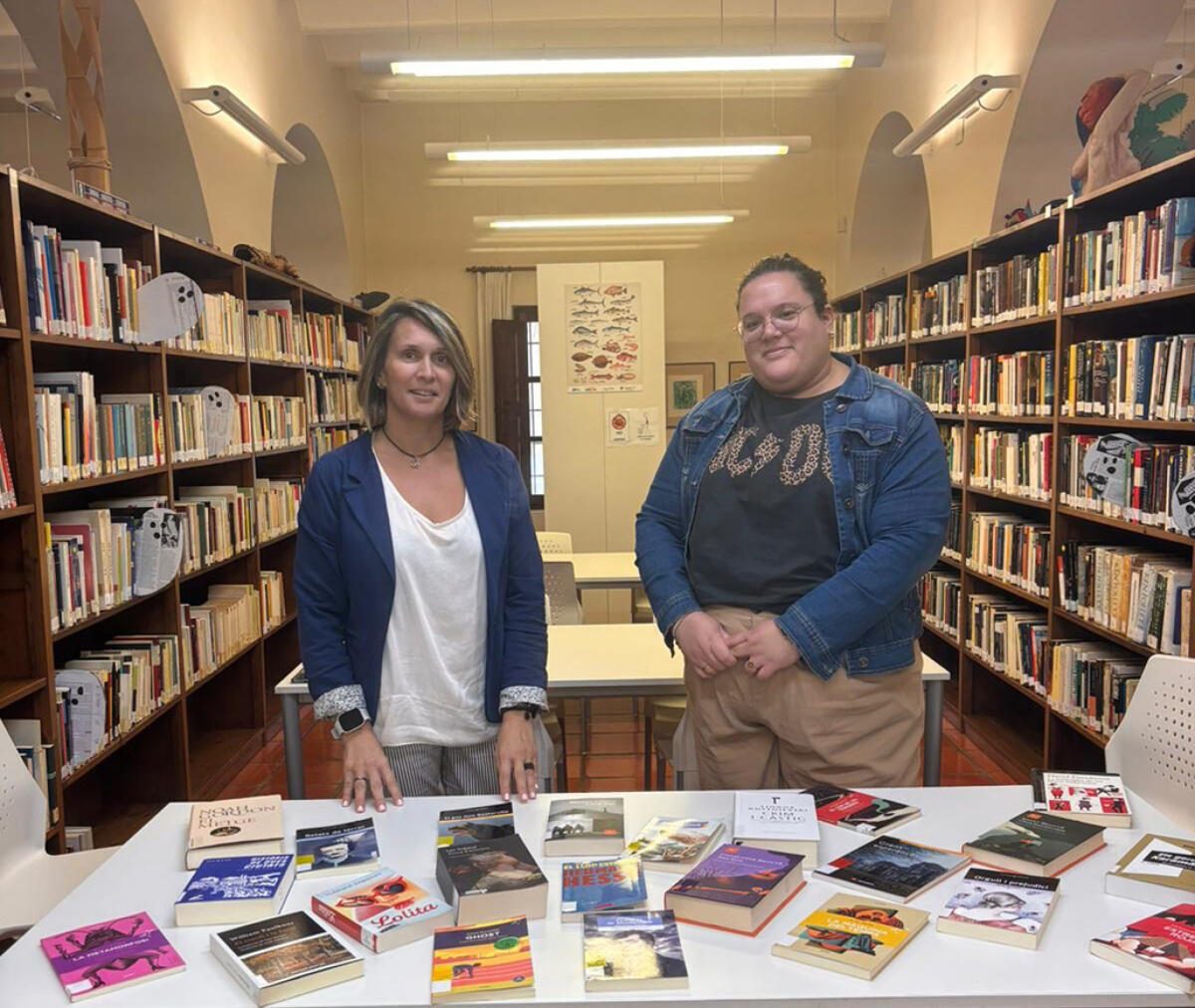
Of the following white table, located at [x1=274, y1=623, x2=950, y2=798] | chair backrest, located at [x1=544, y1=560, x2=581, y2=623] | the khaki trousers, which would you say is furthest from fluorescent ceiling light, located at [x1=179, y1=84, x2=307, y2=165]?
the khaki trousers

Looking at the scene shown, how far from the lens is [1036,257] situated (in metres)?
4.31

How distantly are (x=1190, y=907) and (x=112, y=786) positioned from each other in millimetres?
3909

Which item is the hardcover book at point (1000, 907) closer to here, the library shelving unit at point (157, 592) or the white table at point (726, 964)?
the white table at point (726, 964)

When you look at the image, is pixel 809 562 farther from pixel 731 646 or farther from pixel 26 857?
pixel 26 857

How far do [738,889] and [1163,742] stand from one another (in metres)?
1.18

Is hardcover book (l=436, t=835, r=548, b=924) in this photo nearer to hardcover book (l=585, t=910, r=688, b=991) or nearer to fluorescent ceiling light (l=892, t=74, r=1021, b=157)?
hardcover book (l=585, t=910, r=688, b=991)

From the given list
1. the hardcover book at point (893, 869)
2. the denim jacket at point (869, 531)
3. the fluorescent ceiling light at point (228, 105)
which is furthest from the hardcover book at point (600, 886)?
the fluorescent ceiling light at point (228, 105)

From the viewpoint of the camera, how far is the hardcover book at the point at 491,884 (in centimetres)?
152

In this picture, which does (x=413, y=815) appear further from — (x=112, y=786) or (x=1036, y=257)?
(x=1036, y=257)

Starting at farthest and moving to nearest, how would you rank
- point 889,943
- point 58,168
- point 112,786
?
point 58,168, point 112,786, point 889,943

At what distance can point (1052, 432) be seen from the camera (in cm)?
422

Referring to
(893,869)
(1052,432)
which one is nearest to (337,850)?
(893,869)

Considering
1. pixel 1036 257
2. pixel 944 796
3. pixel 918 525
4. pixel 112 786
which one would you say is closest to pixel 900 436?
pixel 918 525

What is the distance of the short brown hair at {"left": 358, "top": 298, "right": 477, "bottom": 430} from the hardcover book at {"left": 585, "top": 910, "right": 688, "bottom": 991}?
106 centimetres
